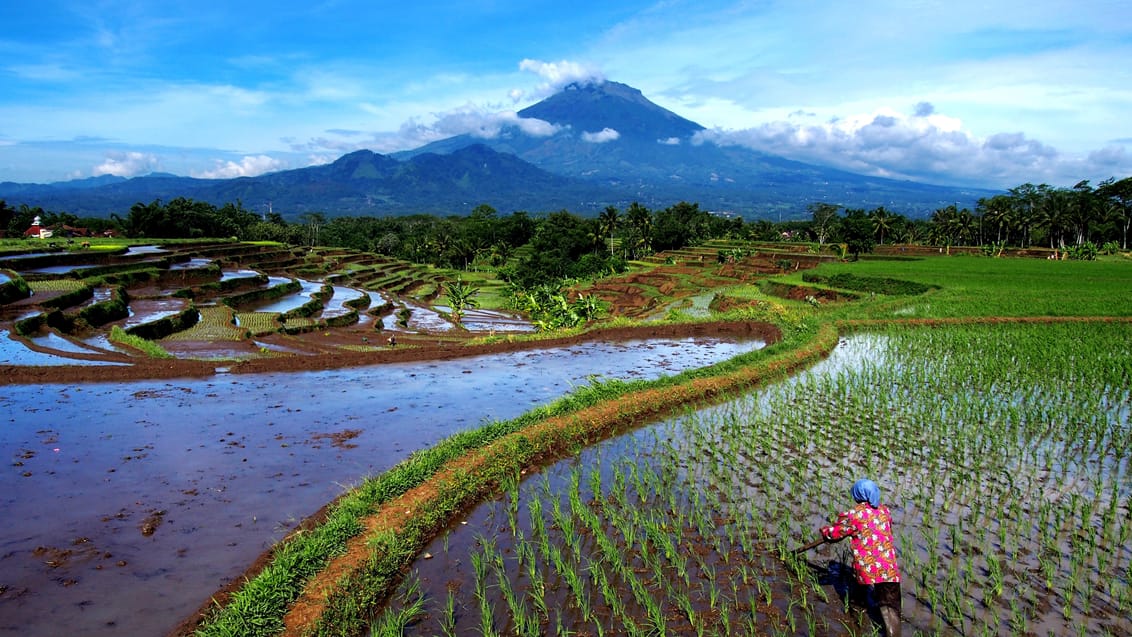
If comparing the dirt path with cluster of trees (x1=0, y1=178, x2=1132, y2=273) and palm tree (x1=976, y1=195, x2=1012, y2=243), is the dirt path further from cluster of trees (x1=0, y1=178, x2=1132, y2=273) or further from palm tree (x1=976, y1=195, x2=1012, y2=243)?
palm tree (x1=976, y1=195, x2=1012, y2=243)

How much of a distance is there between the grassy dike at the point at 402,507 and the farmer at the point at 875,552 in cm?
358

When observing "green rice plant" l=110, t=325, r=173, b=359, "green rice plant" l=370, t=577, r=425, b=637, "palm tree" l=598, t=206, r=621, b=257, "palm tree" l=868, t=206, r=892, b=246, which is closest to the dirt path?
"green rice plant" l=370, t=577, r=425, b=637

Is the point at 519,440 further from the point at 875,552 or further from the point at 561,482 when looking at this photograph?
the point at 875,552

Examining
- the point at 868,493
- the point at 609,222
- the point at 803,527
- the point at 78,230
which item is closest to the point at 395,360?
the point at 803,527

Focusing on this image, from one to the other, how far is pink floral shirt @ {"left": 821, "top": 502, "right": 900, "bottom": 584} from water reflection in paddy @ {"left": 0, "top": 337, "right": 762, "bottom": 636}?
4.87 m

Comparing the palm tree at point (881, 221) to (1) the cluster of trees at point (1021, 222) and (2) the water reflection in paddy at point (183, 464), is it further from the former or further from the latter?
(2) the water reflection in paddy at point (183, 464)

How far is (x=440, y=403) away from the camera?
10.9 metres

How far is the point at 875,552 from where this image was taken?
4527 mm

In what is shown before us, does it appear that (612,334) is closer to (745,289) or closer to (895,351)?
(895,351)

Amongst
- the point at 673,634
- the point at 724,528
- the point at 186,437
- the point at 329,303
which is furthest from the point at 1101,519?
the point at 329,303

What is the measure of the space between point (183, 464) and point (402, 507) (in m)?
3.28

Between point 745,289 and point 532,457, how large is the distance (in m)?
24.9

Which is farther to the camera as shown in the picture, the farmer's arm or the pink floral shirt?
the farmer's arm

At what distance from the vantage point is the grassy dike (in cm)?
457
